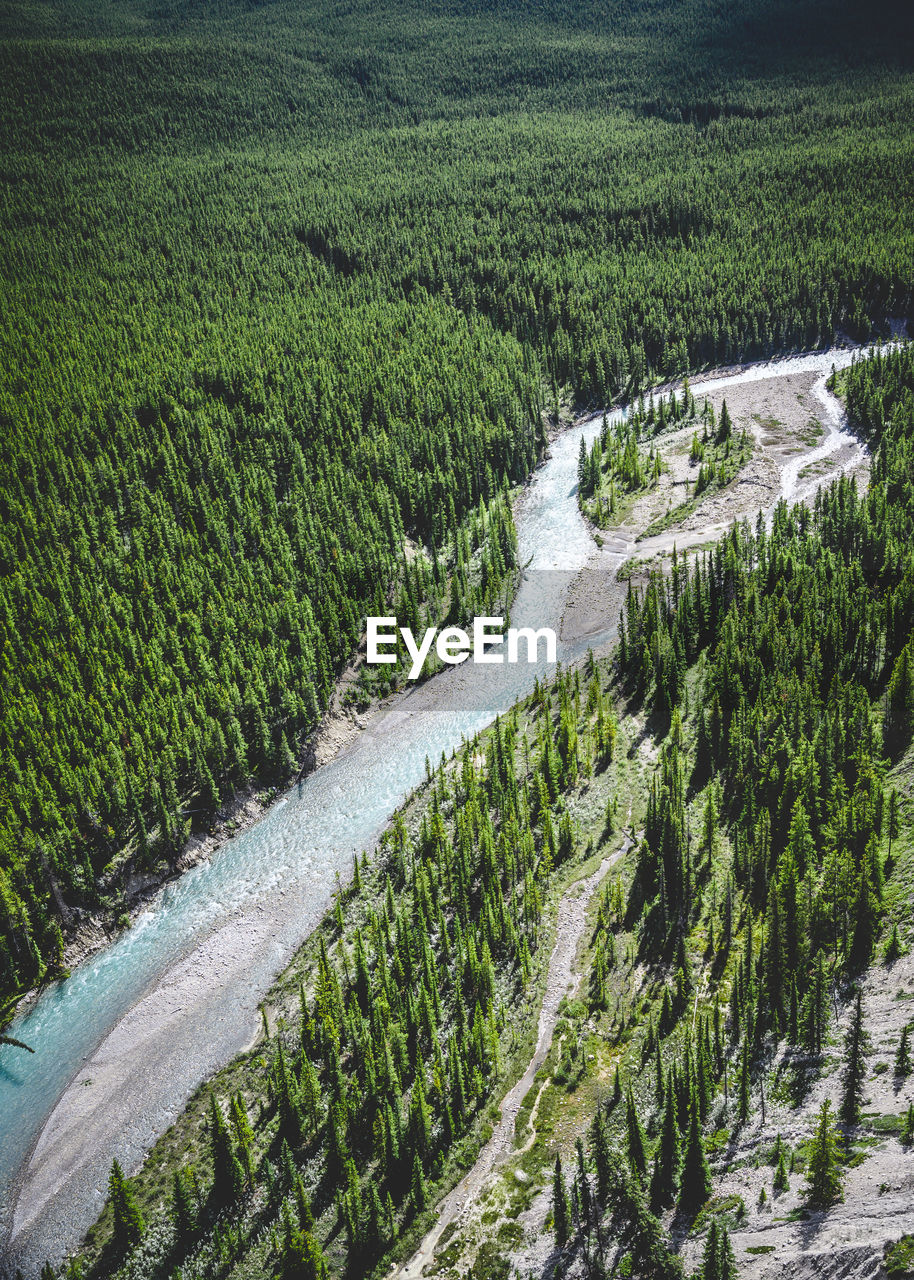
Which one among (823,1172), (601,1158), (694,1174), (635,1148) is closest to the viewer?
(823,1172)

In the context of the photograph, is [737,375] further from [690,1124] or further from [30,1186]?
[30,1186]

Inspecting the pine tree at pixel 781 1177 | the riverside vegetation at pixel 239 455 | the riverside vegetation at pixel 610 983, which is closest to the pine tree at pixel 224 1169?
the riverside vegetation at pixel 610 983

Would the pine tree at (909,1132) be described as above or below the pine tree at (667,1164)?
above

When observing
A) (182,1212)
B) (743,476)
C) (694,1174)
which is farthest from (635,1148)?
(743,476)

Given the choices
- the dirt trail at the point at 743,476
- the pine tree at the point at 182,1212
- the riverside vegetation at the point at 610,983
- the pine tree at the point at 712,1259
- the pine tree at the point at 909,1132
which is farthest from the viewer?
the dirt trail at the point at 743,476

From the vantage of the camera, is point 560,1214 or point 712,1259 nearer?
point 712,1259

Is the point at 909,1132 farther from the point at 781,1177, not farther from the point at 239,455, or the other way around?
the point at 239,455

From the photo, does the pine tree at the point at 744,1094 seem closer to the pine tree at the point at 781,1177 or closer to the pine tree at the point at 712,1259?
the pine tree at the point at 781,1177

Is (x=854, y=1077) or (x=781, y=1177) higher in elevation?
(x=854, y=1077)
